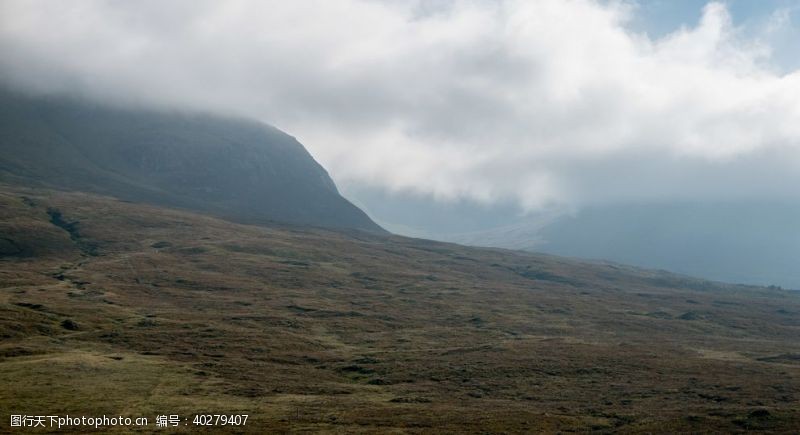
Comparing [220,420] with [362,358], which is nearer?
[220,420]

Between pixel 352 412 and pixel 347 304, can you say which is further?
pixel 347 304

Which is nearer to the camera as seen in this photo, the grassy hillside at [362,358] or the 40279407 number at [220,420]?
the 40279407 number at [220,420]

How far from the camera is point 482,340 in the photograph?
411ft

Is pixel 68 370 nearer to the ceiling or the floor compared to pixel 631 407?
nearer to the floor

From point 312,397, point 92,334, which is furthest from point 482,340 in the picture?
point 92,334

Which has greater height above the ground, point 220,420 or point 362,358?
point 220,420

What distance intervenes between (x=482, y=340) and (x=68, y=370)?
241 feet

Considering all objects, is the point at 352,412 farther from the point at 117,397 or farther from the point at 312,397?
the point at 117,397

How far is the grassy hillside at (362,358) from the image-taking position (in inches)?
2494

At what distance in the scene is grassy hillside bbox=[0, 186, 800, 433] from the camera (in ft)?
208

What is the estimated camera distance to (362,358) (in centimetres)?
10094

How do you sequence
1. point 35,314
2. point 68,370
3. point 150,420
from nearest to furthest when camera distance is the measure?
point 150,420, point 68,370, point 35,314

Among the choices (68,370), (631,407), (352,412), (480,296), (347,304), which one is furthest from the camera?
(480,296)

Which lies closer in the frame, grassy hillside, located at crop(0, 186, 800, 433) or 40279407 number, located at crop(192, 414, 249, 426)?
40279407 number, located at crop(192, 414, 249, 426)
